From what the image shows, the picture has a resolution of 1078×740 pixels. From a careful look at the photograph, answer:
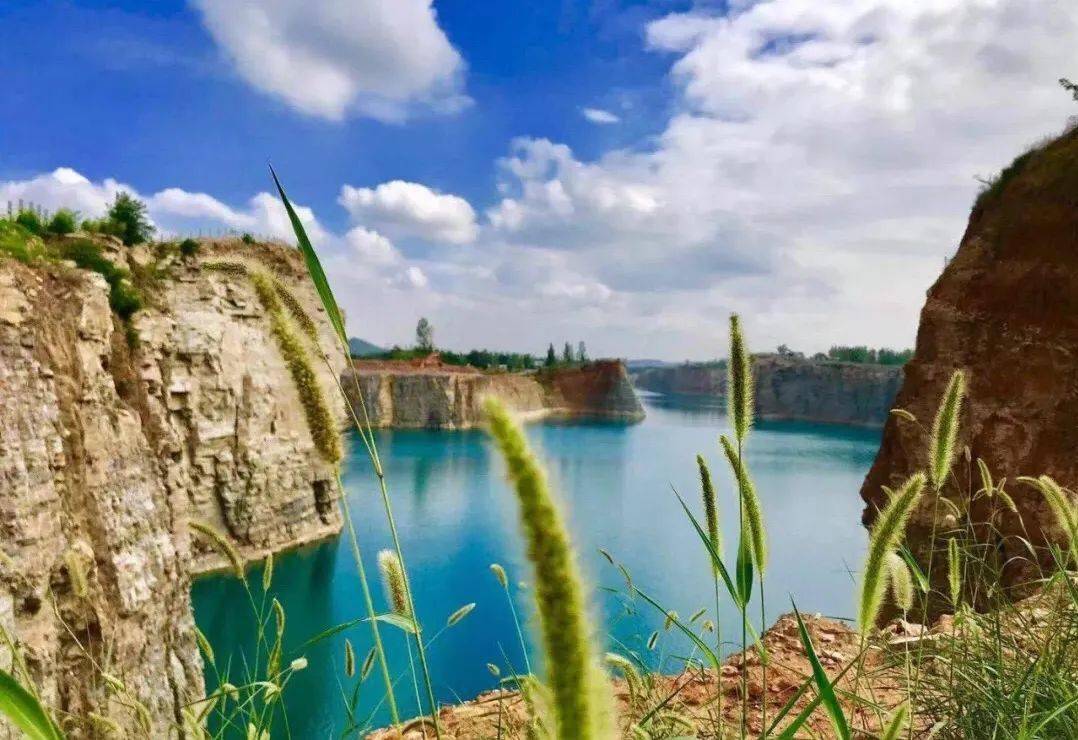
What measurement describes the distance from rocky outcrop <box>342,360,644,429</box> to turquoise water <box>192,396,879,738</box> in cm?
1042

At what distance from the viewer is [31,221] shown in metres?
12.9

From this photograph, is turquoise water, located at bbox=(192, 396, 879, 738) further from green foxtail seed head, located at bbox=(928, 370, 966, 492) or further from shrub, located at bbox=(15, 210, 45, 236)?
shrub, located at bbox=(15, 210, 45, 236)

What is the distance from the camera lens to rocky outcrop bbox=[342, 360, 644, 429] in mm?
53688

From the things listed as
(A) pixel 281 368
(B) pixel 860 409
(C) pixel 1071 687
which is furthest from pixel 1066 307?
(B) pixel 860 409

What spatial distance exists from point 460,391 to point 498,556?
3499 centimetres

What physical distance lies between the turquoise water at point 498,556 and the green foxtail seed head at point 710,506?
4.3 inches

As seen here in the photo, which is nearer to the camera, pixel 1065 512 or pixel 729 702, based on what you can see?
pixel 1065 512

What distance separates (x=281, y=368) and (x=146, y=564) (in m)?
10.1

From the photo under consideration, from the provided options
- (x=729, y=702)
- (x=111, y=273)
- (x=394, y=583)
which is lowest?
(x=729, y=702)

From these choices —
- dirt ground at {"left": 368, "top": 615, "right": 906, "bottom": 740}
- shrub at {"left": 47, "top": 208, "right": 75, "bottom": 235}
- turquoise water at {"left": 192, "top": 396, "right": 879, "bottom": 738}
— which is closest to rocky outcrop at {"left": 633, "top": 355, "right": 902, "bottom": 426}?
turquoise water at {"left": 192, "top": 396, "right": 879, "bottom": 738}

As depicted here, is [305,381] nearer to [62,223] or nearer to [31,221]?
[31,221]

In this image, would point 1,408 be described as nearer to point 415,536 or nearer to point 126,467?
point 126,467

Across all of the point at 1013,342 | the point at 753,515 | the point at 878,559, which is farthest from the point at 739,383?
the point at 1013,342

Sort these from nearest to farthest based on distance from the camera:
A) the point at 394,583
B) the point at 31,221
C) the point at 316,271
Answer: the point at 316,271 → the point at 394,583 → the point at 31,221
